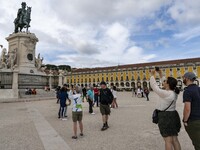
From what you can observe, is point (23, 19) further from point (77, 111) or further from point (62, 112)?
point (77, 111)

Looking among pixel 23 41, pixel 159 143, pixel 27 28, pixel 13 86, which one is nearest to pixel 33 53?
pixel 23 41

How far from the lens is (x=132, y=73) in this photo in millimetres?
82688

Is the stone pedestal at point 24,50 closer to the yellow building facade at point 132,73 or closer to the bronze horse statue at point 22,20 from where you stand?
the bronze horse statue at point 22,20

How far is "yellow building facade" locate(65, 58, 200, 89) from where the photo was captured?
Answer: 72188 mm

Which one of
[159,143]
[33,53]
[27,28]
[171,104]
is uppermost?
[27,28]

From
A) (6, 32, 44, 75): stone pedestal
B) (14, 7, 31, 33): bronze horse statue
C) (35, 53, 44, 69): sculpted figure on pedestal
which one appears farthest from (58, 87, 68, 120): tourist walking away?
(14, 7, 31, 33): bronze horse statue

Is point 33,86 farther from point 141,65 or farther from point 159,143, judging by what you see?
point 141,65

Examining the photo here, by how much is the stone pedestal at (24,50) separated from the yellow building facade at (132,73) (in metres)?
48.7

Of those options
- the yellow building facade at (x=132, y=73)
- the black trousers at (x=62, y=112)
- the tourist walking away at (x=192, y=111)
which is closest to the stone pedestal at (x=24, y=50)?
the black trousers at (x=62, y=112)

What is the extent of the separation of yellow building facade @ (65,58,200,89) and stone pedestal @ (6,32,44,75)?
4866 cm

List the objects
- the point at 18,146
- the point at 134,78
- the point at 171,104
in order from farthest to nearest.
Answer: the point at 134,78
the point at 18,146
the point at 171,104

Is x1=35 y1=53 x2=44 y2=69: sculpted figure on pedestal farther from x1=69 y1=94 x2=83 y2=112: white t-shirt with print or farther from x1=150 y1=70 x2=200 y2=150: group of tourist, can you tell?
x1=150 y1=70 x2=200 y2=150: group of tourist

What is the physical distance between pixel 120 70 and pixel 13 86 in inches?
2684

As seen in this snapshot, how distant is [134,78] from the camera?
81875mm
